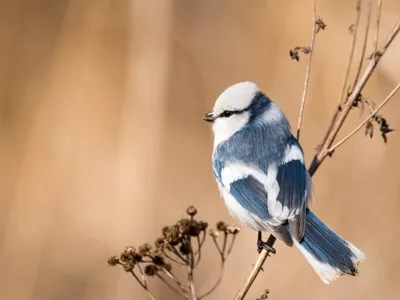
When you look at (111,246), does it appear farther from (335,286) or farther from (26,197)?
(335,286)

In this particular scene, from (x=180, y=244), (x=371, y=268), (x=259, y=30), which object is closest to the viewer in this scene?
(x=180, y=244)

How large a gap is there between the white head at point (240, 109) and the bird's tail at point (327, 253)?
417 mm

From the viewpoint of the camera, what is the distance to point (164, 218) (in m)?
4.44

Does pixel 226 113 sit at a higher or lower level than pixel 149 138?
lower

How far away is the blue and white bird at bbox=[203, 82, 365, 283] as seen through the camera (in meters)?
1.96

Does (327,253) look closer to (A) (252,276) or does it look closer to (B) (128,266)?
(A) (252,276)

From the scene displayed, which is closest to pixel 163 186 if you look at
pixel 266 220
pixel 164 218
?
pixel 164 218

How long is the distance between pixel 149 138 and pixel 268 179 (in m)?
1.41

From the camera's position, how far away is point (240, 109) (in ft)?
7.51

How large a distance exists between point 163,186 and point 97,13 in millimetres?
1189

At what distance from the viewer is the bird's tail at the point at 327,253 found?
1906 millimetres

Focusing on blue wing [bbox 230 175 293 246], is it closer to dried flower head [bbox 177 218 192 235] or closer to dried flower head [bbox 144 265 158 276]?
dried flower head [bbox 177 218 192 235]

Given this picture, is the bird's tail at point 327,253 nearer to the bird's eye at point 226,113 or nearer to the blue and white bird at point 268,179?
the blue and white bird at point 268,179

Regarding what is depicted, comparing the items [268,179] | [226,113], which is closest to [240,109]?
[226,113]
